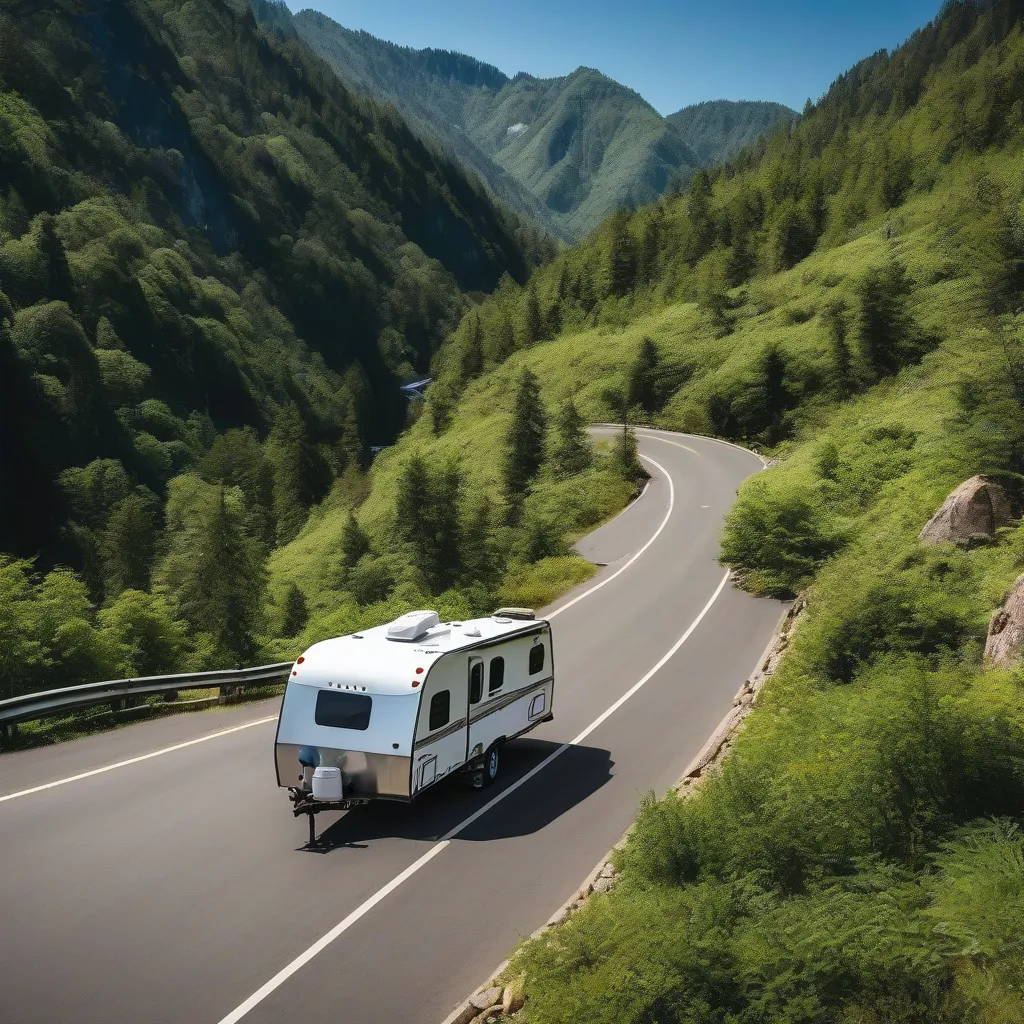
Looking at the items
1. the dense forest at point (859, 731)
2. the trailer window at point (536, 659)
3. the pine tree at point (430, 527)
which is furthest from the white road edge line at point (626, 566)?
the trailer window at point (536, 659)

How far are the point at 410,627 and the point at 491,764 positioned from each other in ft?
8.60

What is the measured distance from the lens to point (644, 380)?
2613 inches

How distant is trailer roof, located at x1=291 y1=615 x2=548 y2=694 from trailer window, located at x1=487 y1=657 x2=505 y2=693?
1.53 ft

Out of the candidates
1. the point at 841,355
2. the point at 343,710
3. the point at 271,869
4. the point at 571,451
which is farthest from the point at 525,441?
the point at 271,869

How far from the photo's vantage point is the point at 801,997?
593 cm

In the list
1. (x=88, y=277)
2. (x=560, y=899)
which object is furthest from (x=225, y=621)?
(x=88, y=277)

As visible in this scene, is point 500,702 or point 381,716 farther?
point 500,702

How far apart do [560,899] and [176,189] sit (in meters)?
181

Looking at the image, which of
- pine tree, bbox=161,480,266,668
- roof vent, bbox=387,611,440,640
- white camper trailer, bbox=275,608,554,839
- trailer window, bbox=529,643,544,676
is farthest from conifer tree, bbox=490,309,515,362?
white camper trailer, bbox=275,608,554,839

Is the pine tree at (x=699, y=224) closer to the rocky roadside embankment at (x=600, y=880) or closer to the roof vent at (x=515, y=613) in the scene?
the rocky roadside embankment at (x=600, y=880)

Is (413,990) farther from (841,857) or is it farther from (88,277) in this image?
(88,277)

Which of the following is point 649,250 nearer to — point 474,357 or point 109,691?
point 474,357

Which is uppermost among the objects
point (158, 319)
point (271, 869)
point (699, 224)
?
point (699, 224)

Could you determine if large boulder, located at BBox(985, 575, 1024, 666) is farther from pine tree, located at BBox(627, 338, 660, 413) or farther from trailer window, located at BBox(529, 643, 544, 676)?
pine tree, located at BBox(627, 338, 660, 413)
